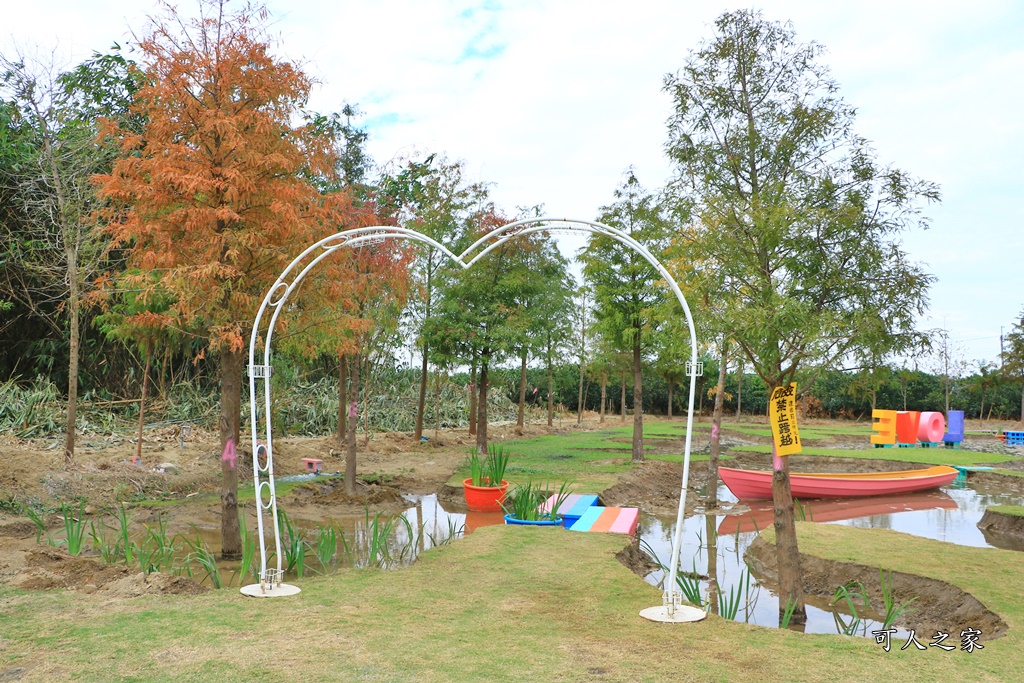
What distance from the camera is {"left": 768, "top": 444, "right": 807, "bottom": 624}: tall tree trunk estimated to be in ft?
22.6

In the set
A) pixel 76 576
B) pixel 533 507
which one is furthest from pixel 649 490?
pixel 76 576

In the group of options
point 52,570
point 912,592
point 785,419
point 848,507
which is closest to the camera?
point 785,419

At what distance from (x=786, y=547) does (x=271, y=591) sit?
15.2 feet

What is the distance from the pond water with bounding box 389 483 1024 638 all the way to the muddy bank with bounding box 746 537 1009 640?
1.06 ft

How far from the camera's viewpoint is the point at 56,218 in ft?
47.9

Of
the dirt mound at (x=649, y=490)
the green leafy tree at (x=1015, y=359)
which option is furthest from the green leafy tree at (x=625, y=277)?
the green leafy tree at (x=1015, y=359)

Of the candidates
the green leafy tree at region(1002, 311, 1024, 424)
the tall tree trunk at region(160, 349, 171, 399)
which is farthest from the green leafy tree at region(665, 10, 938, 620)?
the green leafy tree at region(1002, 311, 1024, 424)

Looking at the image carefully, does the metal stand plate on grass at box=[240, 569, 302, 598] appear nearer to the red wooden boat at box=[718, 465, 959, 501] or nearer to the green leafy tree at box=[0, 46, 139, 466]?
the green leafy tree at box=[0, 46, 139, 466]

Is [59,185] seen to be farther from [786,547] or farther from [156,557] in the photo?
[786,547]

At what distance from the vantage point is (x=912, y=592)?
25.2ft

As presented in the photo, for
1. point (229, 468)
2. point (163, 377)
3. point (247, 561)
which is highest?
point (163, 377)

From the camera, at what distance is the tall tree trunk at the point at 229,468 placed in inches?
342

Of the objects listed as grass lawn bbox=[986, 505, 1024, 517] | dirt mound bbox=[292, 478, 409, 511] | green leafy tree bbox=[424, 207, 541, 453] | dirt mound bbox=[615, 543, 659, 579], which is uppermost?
green leafy tree bbox=[424, 207, 541, 453]

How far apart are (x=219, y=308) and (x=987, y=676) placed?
26.0ft
